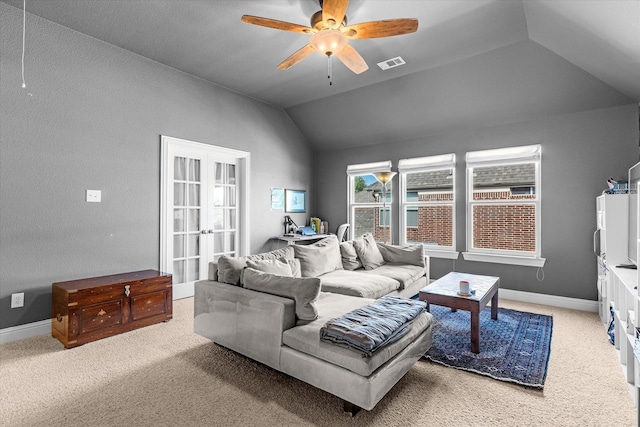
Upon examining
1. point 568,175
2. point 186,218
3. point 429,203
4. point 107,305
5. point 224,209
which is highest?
point 568,175

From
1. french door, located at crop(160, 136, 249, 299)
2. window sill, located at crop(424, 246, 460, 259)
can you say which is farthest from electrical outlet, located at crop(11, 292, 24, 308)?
window sill, located at crop(424, 246, 460, 259)

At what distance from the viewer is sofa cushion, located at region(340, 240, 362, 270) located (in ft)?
13.8

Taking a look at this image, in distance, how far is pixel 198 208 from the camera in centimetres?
452

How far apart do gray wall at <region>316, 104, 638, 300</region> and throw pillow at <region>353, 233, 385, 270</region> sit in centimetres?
144

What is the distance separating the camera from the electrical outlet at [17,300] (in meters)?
2.93

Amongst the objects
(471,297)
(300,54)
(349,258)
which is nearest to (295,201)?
(349,258)

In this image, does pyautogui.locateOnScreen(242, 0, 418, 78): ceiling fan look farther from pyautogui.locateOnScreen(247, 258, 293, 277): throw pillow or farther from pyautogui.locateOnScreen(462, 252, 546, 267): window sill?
pyautogui.locateOnScreen(462, 252, 546, 267): window sill

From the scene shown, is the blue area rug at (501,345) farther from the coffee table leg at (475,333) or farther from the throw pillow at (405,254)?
the throw pillow at (405,254)

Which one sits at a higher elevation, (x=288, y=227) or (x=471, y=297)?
(x=288, y=227)

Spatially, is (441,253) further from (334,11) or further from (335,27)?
(334,11)

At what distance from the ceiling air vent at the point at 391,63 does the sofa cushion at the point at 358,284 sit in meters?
2.62

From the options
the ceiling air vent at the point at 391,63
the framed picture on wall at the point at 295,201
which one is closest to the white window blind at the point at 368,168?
the framed picture on wall at the point at 295,201

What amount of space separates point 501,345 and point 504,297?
1890 mm

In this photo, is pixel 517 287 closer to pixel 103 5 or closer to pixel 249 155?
pixel 249 155
